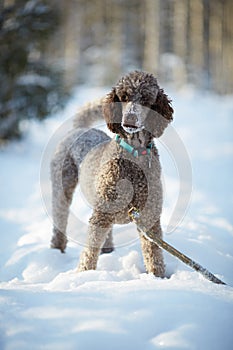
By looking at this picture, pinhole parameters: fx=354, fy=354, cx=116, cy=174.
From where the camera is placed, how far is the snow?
5.17 ft

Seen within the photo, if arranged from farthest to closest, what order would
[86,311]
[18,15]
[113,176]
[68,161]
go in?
[18,15], [68,161], [113,176], [86,311]

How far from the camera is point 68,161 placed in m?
2.99

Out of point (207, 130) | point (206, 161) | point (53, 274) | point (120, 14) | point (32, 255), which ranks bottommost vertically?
point (53, 274)

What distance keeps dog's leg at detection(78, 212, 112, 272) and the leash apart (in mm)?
185

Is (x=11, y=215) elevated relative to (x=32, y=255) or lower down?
Result: elevated

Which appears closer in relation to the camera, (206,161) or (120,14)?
(206,161)

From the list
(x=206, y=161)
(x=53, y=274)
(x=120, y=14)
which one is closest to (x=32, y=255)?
(x=53, y=274)

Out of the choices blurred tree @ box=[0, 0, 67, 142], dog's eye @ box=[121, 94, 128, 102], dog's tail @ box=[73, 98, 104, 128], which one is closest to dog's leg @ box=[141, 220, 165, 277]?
dog's eye @ box=[121, 94, 128, 102]

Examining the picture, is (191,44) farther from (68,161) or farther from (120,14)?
(68,161)

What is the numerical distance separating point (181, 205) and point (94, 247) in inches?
75.7

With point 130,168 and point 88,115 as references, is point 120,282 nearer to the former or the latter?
point 130,168

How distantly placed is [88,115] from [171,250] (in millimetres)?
1693

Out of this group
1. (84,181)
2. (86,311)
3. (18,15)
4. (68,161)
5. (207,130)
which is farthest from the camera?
(207,130)

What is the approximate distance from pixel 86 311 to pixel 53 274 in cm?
108
